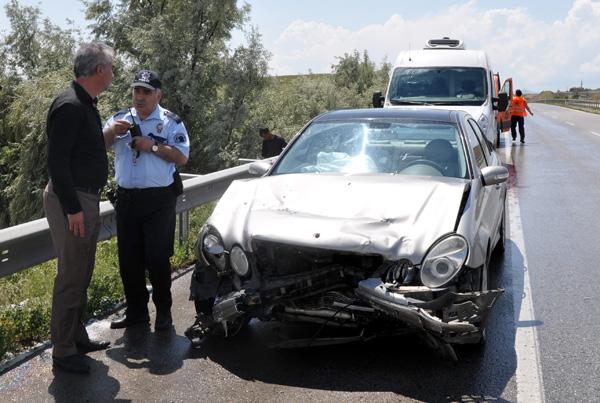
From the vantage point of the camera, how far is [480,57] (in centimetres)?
1466

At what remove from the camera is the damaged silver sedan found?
154 inches

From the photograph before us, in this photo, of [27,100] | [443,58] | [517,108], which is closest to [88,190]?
[443,58]

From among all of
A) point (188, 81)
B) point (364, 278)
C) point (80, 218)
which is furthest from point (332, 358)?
point (188, 81)

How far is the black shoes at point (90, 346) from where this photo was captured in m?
4.50

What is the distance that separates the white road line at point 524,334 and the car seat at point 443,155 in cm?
121

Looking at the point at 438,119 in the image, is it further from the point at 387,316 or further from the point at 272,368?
the point at 272,368

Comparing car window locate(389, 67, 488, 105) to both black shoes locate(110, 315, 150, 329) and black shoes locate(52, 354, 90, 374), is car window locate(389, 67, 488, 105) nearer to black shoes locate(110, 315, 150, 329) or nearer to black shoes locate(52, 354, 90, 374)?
black shoes locate(110, 315, 150, 329)

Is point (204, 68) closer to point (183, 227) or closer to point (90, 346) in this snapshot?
point (183, 227)

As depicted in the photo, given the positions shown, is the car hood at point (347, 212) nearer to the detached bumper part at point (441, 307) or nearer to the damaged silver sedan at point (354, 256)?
the damaged silver sedan at point (354, 256)

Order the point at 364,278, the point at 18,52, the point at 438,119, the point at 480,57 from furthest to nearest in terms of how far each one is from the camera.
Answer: the point at 18,52
the point at 480,57
the point at 438,119
the point at 364,278

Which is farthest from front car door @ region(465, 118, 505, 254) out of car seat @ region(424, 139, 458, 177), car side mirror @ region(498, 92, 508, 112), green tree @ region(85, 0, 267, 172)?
green tree @ region(85, 0, 267, 172)

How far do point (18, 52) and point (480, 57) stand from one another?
92.2 feet

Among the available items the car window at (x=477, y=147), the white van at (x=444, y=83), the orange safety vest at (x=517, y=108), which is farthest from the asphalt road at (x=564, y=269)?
the orange safety vest at (x=517, y=108)

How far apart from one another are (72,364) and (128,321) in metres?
0.90
